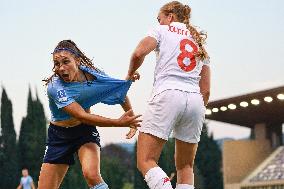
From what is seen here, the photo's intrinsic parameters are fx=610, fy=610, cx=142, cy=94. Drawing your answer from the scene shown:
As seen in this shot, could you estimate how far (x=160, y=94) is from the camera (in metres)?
5.17

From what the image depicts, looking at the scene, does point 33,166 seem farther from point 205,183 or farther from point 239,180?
point 239,180

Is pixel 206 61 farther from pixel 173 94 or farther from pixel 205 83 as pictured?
pixel 173 94

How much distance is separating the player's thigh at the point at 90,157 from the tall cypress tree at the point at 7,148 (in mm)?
39177

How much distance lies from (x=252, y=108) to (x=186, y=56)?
78.0 ft

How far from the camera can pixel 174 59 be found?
525 centimetres

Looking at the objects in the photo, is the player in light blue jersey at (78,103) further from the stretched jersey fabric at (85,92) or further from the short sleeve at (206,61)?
the short sleeve at (206,61)

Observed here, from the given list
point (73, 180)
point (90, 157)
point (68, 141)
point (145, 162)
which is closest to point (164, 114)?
point (145, 162)

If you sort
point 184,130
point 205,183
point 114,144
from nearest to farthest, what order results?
point 184,130
point 205,183
point 114,144

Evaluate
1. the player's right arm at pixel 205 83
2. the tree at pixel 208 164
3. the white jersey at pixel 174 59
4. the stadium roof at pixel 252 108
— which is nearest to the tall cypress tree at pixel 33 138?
the tree at pixel 208 164

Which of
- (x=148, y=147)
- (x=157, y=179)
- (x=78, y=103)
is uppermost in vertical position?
(x=78, y=103)

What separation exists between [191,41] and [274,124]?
85.7ft

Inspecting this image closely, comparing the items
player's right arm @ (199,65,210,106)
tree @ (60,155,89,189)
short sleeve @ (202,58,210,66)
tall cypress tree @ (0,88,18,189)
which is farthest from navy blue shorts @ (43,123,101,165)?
tall cypress tree @ (0,88,18,189)

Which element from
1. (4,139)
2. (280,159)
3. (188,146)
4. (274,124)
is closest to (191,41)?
(188,146)

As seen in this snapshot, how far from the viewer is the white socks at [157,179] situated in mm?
4973
